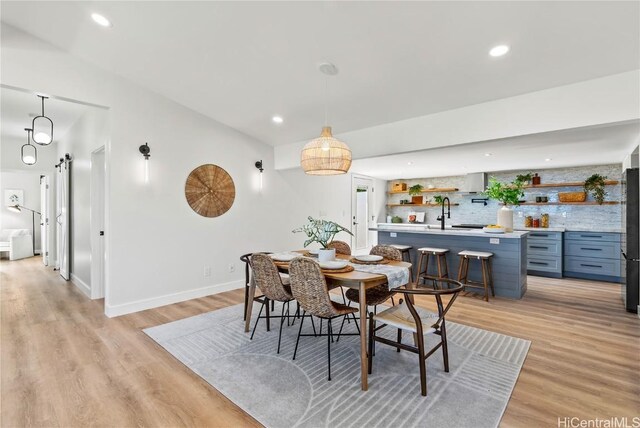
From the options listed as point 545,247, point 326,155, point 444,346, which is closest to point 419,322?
point 444,346

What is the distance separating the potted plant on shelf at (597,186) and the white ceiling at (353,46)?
156 inches

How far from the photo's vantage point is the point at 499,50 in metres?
2.54

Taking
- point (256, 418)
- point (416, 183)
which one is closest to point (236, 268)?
point (256, 418)

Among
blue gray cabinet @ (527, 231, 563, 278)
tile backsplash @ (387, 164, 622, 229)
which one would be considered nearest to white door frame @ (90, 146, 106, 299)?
tile backsplash @ (387, 164, 622, 229)

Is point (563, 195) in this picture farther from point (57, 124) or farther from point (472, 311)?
point (57, 124)

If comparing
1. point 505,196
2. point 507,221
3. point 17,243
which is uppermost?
point 505,196

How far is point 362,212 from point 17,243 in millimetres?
8656

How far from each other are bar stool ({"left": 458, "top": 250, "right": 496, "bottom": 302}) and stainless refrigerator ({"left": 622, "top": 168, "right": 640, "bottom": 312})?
1402 millimetres

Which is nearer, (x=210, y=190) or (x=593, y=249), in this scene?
(x=210, y=190)

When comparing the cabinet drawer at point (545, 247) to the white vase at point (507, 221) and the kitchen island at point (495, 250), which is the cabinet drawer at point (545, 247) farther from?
the white vase at point (507, 221)

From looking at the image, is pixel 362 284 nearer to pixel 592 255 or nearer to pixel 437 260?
pixel 437 260

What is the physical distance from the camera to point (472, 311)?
3.82m

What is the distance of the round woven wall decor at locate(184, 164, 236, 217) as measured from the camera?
4.42 meters

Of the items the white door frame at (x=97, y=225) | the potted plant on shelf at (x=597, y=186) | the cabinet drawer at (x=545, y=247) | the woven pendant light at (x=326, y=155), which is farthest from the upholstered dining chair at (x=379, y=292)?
the potted plant on shelf at (x=597, y=186)
